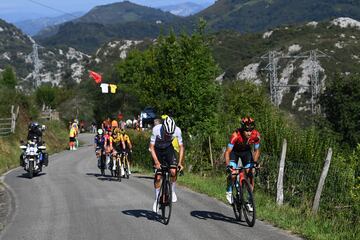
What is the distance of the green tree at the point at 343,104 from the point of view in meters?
54.5

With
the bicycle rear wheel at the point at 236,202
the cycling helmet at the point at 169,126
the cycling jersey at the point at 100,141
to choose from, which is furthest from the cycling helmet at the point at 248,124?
the cycling jersey at the point at 100,141

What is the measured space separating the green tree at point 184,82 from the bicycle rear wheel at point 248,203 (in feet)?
47.7

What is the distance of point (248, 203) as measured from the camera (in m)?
9.55

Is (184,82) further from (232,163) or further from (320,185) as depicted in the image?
(232,163)

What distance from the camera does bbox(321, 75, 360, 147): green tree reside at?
179 feet

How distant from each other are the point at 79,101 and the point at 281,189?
71.9 metres

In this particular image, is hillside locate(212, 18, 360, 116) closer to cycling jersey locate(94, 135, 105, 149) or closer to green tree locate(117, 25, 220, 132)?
green tree locate(117, 25, 220, 132)

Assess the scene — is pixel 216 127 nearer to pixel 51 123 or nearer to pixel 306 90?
pixel 51 123

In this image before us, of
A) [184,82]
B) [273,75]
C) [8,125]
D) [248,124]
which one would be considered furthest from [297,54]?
[248,124]

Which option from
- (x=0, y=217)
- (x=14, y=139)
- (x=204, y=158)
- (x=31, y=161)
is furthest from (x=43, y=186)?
(x=14, y=139)

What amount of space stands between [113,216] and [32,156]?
373 inches

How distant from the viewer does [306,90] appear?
381 ft

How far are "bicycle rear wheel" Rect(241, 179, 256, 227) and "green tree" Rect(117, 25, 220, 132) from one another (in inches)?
572

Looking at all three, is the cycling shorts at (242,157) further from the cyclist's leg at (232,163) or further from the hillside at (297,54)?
the hillside at (297,54)
